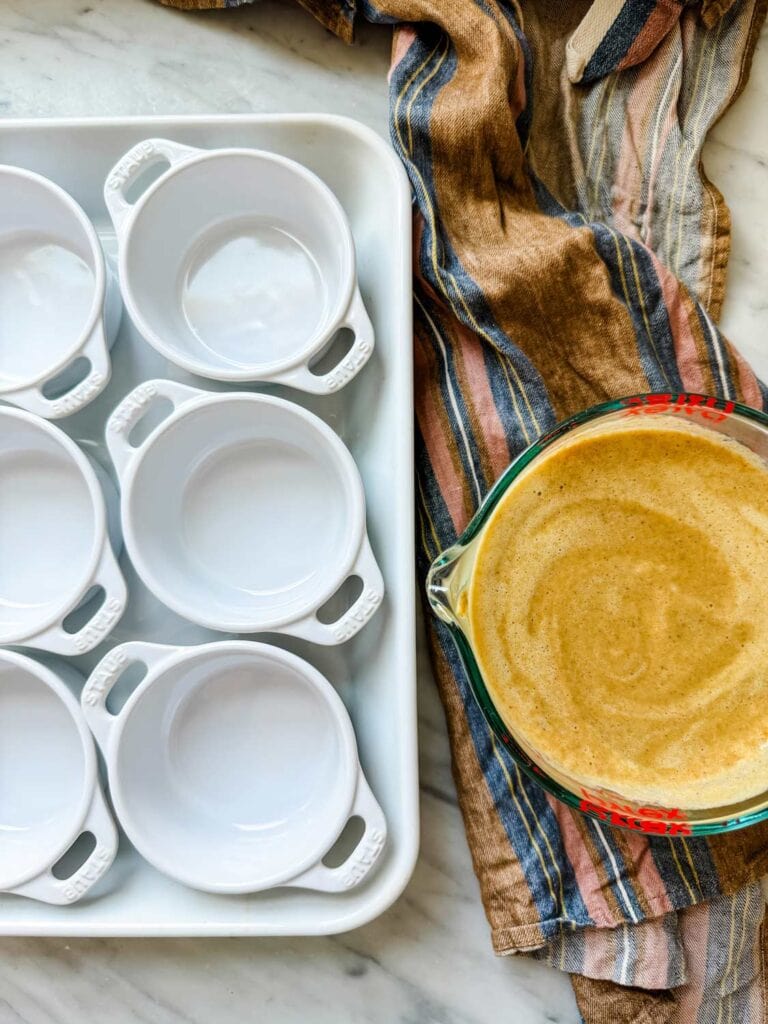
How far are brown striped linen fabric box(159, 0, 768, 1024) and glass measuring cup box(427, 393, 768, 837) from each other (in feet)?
0.40

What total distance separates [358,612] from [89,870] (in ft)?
1.17

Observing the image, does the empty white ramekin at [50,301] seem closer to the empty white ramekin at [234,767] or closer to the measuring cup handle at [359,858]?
the empty white ramekin at [234,767]

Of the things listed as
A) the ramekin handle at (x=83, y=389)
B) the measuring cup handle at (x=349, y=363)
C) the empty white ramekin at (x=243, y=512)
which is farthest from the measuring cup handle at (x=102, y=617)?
the measuring cup handle at (x=349, y=363)

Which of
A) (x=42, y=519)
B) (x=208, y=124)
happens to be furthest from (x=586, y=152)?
(x=42, y=519)

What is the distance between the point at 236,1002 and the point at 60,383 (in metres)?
0.67

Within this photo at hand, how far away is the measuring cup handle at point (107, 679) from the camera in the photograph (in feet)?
2.69

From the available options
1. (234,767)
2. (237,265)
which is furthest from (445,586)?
(237,265)

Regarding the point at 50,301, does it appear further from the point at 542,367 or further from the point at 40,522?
the point at 542,367

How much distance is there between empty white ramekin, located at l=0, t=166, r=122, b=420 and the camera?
0.83 metres

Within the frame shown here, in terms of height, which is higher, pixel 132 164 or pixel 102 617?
pixel 132 164

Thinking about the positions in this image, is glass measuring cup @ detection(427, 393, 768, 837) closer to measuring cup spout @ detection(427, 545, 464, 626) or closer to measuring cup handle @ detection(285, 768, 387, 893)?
measuring cup spout @ detection(427, 545, 464, 626)

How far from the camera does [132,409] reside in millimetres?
820

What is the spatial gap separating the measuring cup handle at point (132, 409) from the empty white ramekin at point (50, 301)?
0.12ft

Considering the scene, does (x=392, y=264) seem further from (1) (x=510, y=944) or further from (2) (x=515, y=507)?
(1) (x=510, y=944)
